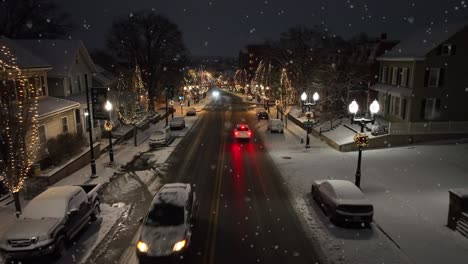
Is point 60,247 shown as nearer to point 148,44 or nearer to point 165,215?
point 165,215

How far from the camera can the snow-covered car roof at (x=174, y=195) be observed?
1322cm

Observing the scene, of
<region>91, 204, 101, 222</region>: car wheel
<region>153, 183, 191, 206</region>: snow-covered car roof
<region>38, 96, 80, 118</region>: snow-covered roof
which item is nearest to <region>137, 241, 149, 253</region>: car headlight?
<region>153, 183, 191, 206</region>: snow-covered car roof

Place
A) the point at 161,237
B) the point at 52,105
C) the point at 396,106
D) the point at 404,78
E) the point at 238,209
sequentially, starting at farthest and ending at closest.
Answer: the point at 396,106, the point at 404,78, the point at 52,105, the point at 238,209, the point at 161,237

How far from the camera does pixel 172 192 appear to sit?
14.0 metres

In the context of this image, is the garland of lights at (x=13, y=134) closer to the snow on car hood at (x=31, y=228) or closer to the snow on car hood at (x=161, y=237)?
the snow on car hood at (x=31, y=228)

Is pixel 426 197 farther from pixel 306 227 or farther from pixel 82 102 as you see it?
pixel 82 102

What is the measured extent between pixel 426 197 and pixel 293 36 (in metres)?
40.2

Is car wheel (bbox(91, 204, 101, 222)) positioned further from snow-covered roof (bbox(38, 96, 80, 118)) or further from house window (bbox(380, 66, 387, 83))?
house window (bbox(380, 66, 387, 83))

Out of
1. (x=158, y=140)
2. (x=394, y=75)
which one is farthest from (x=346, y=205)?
(x=394, y=75)

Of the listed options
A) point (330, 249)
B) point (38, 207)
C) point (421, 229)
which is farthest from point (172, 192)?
point (421, 229)

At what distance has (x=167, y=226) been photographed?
1209 cm

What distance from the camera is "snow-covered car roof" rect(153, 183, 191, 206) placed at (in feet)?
43.4

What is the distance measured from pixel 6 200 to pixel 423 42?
108ft

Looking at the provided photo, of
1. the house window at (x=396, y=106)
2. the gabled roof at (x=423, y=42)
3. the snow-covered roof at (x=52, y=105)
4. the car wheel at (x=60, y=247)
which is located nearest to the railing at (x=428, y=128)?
the house window at (x=396, y=106)
